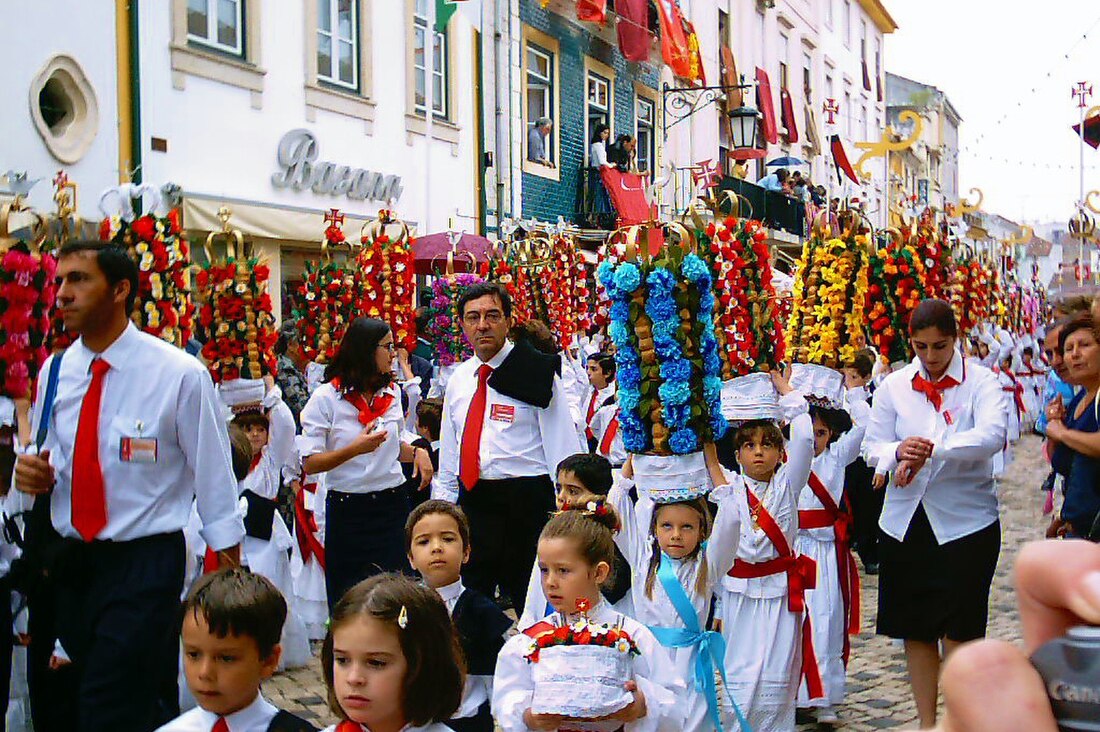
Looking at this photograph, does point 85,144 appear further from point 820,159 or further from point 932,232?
point 820,159

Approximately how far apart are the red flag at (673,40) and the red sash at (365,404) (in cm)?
1967

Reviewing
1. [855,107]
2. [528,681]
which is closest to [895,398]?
[528,681]

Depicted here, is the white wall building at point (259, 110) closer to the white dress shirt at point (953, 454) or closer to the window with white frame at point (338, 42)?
the window with white frame at point (338, 42)

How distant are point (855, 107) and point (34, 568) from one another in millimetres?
46566

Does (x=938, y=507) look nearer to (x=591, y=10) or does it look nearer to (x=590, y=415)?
(x=590, y=415)

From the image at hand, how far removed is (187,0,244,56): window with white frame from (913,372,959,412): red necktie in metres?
10.1

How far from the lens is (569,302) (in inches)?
547

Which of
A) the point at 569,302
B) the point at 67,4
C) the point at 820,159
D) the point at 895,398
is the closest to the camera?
the point at 895,398

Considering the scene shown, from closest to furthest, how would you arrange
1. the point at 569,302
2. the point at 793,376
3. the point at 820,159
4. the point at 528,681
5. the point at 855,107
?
the point at 528,681, the point at 793,376, the point at 569,302, the point at 820,159, the point at 855,107

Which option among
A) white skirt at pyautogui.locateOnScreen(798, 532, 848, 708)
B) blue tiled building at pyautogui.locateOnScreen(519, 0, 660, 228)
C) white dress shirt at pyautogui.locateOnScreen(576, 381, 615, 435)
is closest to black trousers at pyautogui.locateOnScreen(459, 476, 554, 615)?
white skirt at pyautogui.locateOnScreen(798, 532, 848, 708)

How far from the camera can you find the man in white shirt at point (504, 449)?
6.70 meters

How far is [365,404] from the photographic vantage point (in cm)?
762

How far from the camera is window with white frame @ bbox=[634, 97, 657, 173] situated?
28266 millimetres

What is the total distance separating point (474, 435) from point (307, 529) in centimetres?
246
